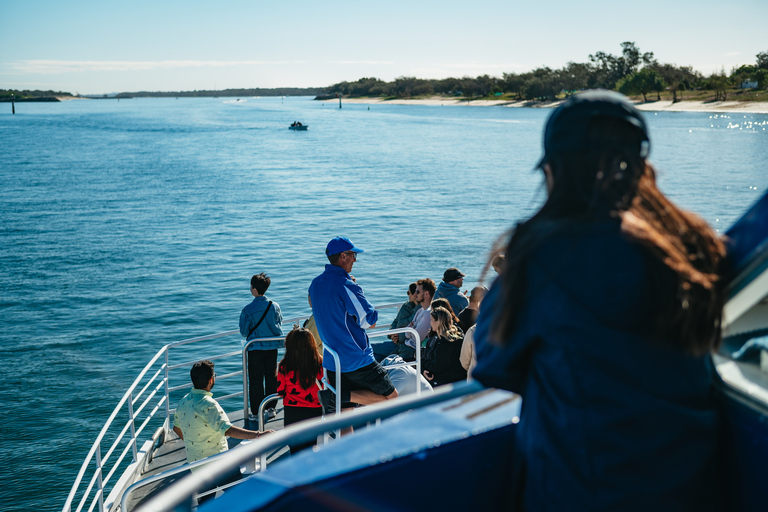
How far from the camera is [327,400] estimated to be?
507 cm

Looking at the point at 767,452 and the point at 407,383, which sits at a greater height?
the point at 767,452

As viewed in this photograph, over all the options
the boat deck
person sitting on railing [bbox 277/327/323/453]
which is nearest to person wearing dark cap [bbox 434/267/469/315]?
the boat deck

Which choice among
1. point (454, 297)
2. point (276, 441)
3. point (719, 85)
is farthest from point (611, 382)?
point (719, 85)

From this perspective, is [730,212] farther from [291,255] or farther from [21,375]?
[21,375]

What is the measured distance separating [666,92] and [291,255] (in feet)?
432

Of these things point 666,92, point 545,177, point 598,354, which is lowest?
point 598,354

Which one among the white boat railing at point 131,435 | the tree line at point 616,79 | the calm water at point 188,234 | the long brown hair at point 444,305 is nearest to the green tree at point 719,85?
the tree line at point 616,79

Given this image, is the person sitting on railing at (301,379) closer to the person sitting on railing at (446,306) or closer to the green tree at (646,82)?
the person sitting on railing at (446,306)

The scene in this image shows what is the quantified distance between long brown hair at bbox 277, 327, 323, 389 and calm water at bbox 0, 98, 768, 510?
10.6 feet

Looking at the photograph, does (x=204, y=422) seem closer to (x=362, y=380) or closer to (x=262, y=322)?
(x=362, y=380)

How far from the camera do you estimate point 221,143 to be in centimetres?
7838

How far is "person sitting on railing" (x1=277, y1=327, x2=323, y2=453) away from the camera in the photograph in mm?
5316

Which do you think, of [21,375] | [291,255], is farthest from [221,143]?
[21,375]

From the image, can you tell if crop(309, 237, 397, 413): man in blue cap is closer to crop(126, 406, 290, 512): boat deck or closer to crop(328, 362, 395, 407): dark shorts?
crop(328, 362, 395, 407): dark shorts
